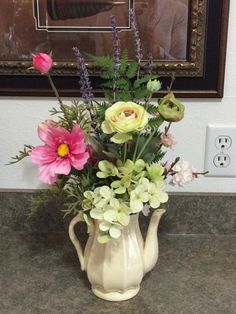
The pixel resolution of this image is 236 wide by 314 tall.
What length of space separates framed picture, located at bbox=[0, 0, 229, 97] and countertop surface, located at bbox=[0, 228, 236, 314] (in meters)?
0.33

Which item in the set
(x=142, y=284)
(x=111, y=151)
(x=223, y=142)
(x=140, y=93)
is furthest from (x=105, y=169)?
Result: (x=223, y=142)

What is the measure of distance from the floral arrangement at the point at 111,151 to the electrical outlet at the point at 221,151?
0.80 feet

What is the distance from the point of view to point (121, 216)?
0.70 m

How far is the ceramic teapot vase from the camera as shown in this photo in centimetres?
76

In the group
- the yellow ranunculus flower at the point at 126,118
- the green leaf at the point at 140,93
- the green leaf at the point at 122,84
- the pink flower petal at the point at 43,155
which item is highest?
the green leaf at the point at 122,84

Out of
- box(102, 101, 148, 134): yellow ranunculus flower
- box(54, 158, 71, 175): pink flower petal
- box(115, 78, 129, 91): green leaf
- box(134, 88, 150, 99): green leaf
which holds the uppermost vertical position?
box(115, 78, 129, 91): green leaf

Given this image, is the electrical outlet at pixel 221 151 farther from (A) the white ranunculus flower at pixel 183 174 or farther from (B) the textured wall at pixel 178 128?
(A) the white ranunculus flower at pixel 183 174

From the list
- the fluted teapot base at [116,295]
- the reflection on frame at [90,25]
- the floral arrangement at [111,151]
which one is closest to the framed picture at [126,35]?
the reflection on frame at [90,25]

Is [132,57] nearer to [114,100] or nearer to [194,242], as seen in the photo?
[114,100]

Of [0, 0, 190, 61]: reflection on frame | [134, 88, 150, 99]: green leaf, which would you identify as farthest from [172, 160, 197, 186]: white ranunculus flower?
[0, 0, 190, 61]: reflection on frame

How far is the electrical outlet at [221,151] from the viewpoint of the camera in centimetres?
96

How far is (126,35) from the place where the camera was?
0.89m

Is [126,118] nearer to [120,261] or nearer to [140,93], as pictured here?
[140,93]

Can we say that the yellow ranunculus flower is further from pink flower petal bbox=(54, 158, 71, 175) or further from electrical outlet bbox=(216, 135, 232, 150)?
electrical outlet bbox=(216, 135, 232, 150)
